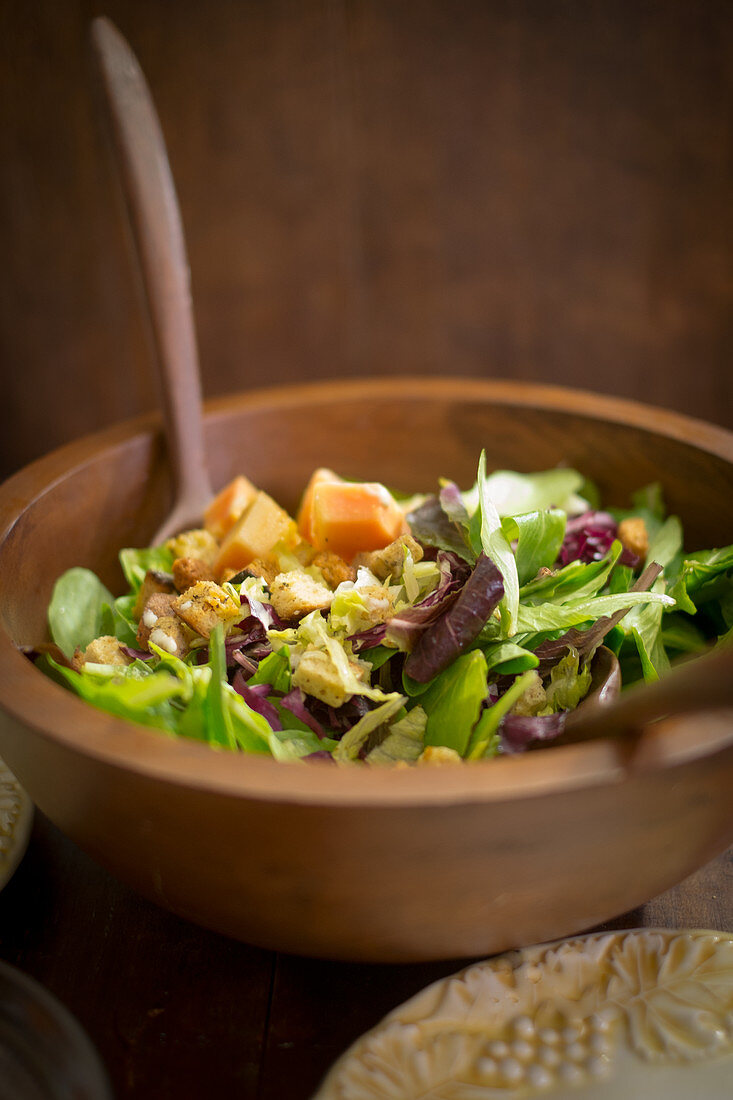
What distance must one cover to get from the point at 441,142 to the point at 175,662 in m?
1.54

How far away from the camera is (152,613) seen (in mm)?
1160

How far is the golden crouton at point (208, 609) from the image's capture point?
110cm

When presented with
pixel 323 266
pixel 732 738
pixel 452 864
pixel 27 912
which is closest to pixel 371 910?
pixel 452 864

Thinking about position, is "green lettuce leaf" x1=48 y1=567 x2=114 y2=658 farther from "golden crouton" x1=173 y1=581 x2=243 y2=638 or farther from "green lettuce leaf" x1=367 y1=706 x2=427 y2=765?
"green lettuce leaf" x1=367 y1=706 x2=427 y2=765

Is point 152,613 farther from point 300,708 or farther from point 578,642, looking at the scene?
point 578,642

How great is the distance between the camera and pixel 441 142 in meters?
2.09

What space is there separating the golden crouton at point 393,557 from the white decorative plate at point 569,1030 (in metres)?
0.47

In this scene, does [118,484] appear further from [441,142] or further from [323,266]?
[441,142]

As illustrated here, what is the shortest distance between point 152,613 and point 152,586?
0.09 metres

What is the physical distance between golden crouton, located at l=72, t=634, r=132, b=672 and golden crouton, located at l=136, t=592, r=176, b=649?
4 cm

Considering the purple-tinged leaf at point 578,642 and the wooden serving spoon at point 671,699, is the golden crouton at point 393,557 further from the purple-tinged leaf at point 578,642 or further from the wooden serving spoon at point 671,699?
the wooden serving spoon at point 671,699

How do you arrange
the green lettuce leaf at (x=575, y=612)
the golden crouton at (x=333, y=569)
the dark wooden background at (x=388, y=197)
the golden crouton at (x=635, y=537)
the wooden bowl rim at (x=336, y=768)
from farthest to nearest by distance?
1. the dark wooden background at (x=388, y=197)
2. the golden crouton at (x=635, y=537)
3. the golden crouton at (x=333, y=569)
4. the green lettuce leaf at (x=575, y=612)
5. the wooden bowl rim at (x=336, y=768)

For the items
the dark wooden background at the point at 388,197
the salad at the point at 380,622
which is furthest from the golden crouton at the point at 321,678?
the dark wooden background at the point at 388,197

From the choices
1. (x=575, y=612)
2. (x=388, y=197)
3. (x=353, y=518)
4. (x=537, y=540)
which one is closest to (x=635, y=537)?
(x=537, y=540)
